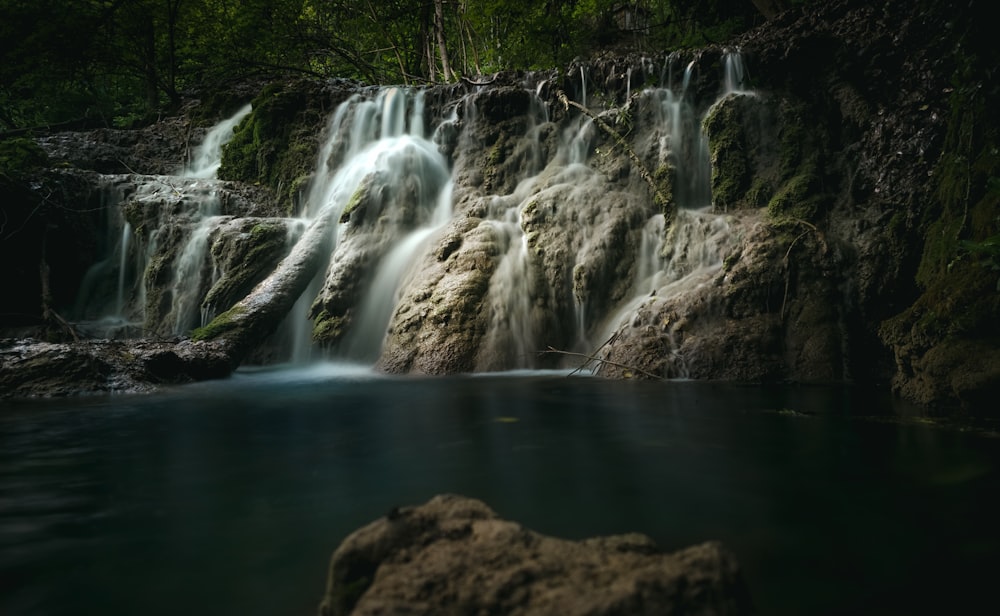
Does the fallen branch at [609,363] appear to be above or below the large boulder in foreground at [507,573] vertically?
below

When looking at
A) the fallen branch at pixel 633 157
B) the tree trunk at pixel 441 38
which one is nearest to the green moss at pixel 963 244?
the fallen branch at pixel 633 157

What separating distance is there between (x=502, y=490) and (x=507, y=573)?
72.4 inches

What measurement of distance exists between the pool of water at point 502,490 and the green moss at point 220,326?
2927 mm

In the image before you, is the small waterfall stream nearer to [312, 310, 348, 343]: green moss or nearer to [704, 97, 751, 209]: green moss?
[312, 310, 348, 343]: green moss

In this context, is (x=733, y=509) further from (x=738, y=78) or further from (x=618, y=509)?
(x=738, y=78)

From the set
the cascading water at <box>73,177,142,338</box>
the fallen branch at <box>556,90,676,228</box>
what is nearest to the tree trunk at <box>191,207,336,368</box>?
the cascading water at <box>73,177,142,338</box>

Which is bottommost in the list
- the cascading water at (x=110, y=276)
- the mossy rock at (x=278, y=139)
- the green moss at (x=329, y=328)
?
the green moss at (x=329, y=328)

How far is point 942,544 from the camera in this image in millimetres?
2408

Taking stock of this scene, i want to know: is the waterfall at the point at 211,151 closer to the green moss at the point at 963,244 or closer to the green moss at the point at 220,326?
the green moss at the point at 220,326

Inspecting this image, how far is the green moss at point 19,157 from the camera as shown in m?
11.2

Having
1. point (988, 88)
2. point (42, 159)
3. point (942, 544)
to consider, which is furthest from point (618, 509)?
point (42, 159)

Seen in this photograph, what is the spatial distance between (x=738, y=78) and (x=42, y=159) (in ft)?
45.9

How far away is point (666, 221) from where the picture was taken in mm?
9469

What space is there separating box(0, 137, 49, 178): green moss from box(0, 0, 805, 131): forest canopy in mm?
3094
